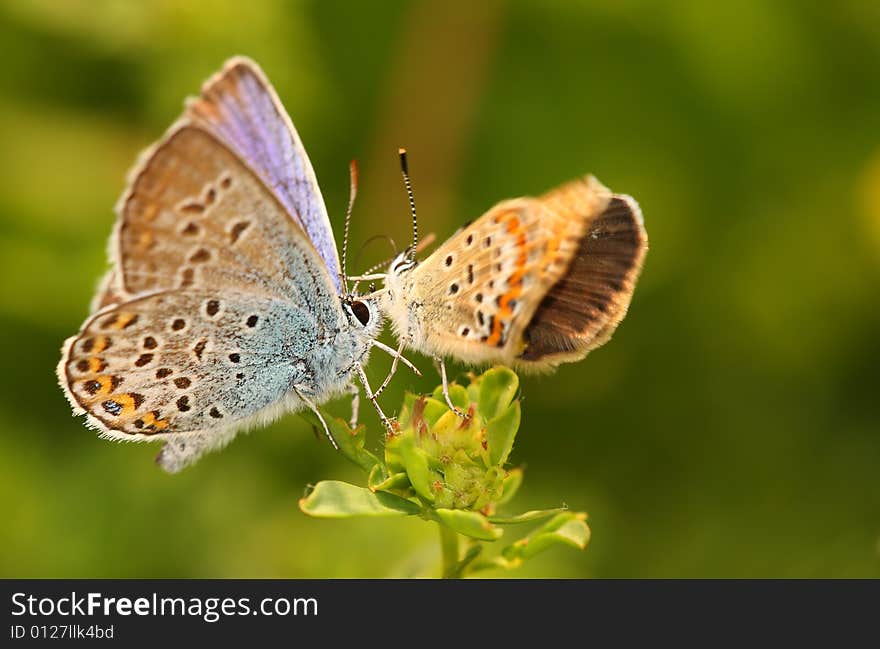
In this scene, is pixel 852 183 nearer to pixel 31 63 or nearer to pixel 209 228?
pixel 209 228

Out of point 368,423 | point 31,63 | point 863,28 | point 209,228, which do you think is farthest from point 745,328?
point 31,63

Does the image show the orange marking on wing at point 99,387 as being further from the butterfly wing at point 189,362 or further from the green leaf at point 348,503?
the green leaf at point 348,503

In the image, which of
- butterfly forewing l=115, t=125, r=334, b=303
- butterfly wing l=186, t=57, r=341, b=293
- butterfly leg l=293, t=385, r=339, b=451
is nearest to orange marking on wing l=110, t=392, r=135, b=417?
butterfly forewing l=115, t=125, r=334, b=303

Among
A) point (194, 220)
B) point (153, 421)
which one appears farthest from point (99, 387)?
point (194, 220)

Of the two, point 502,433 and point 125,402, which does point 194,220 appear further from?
point 502,433

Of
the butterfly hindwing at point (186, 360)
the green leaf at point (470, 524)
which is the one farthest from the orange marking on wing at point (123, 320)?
the green leaf at point (470, 524)

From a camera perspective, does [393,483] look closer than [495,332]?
Yes
